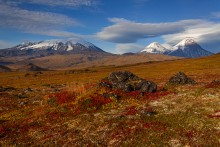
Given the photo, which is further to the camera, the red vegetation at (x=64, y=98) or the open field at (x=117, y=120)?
the red vegetation at (x=64, y=98)

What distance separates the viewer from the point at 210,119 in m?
27.5

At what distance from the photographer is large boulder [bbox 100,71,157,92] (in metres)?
44.6

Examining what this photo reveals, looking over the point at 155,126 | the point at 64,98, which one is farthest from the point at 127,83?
the point at 155,126

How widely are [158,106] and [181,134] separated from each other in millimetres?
10761

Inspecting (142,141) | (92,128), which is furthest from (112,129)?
(142,141)

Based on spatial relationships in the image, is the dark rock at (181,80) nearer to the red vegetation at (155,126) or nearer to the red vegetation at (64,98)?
the red vegetation at (64,98)

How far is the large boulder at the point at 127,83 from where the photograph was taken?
44625mm

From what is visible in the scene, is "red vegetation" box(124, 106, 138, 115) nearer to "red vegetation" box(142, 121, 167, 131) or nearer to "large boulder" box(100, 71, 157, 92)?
"red vegetation" box(142, 121, 167, 131)

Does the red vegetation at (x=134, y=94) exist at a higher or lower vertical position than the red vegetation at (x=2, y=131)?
higher

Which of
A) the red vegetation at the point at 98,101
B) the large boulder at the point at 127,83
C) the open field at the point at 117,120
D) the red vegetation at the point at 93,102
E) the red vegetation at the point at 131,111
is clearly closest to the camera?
the open field at the point at 117,120

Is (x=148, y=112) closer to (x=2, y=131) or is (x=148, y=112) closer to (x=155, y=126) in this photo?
(x=155, y=126)

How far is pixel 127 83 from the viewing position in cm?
4653

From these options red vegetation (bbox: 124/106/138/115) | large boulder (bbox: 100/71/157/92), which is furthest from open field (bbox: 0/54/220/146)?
large boulder (bbox: 100/71/157/92)

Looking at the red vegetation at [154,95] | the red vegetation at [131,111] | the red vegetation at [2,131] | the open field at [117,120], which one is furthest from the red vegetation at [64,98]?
the red vegetation at [154,95]
